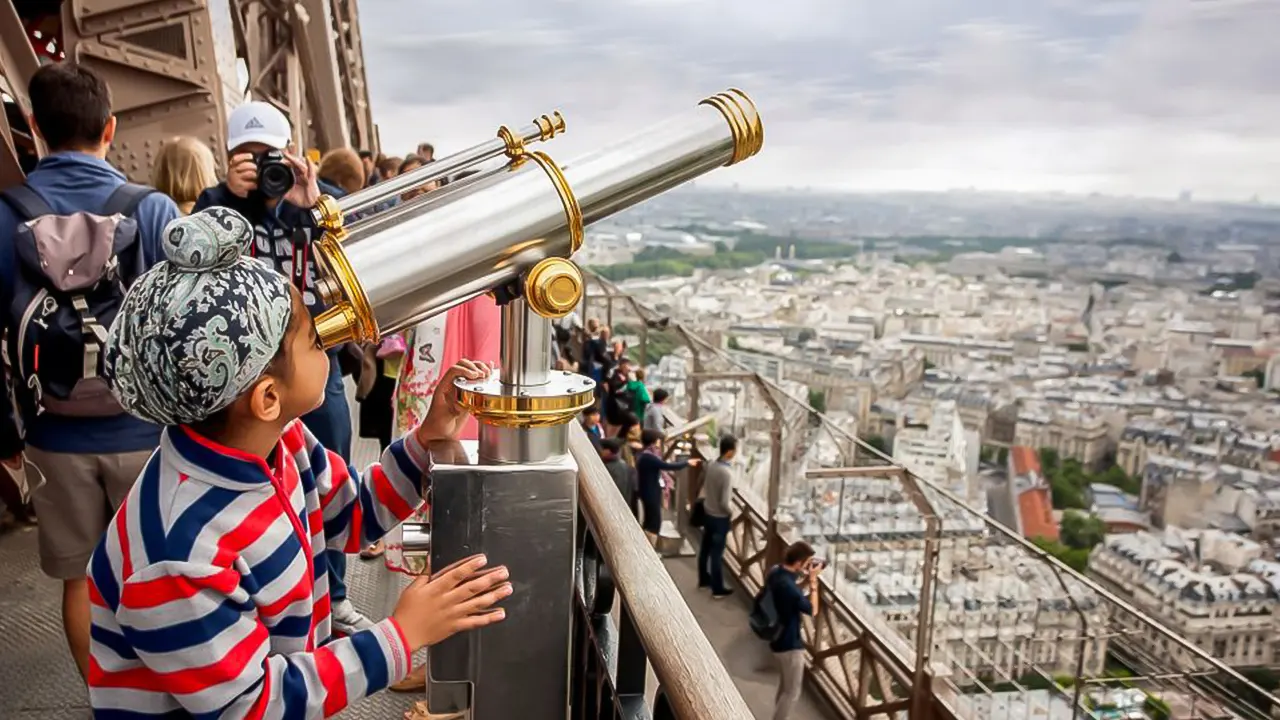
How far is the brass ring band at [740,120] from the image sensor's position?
1026mm

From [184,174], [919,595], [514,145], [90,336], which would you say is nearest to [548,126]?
[514,145]

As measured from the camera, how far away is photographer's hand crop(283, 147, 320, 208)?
2.10 m

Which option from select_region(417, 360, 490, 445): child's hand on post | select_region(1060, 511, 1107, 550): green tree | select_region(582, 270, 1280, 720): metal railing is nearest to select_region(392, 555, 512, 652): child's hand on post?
select_region(417, 360, 490, 445): child's hand on post

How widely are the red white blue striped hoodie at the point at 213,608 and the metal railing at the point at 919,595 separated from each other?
192 inches

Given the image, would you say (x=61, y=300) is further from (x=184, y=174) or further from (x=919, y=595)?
(x=919, y=595)

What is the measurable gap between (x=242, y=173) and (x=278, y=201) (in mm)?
99

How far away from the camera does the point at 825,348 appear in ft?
73.8

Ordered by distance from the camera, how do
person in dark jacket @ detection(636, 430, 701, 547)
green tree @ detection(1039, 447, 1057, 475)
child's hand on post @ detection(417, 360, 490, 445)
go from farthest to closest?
green tree @ detection(1039, 447, 1057, 475)
person in dark jacket @ detection(636, 430, 701, 547)
child's hand on post @ detection(417, 360, 490, 445)

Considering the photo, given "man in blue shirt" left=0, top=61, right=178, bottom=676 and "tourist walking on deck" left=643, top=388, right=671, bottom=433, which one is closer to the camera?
"man in blue shirt" left=0, top=61, right=178, bottom=676

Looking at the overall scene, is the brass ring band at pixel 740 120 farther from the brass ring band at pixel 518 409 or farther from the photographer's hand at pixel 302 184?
the photographer's hand at pixel 302 184

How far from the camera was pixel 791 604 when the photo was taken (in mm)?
6117

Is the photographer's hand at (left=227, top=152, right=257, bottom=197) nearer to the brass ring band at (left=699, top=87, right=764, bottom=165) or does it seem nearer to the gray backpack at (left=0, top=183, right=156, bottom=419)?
the gray backpack at (left=0, top=183, right=156, bottom=419)

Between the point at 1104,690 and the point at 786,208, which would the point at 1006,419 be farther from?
the point at 1104,690

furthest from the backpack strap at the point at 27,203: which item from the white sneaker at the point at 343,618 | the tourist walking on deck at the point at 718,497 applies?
the tourist walking on deck at the point at 718,497
